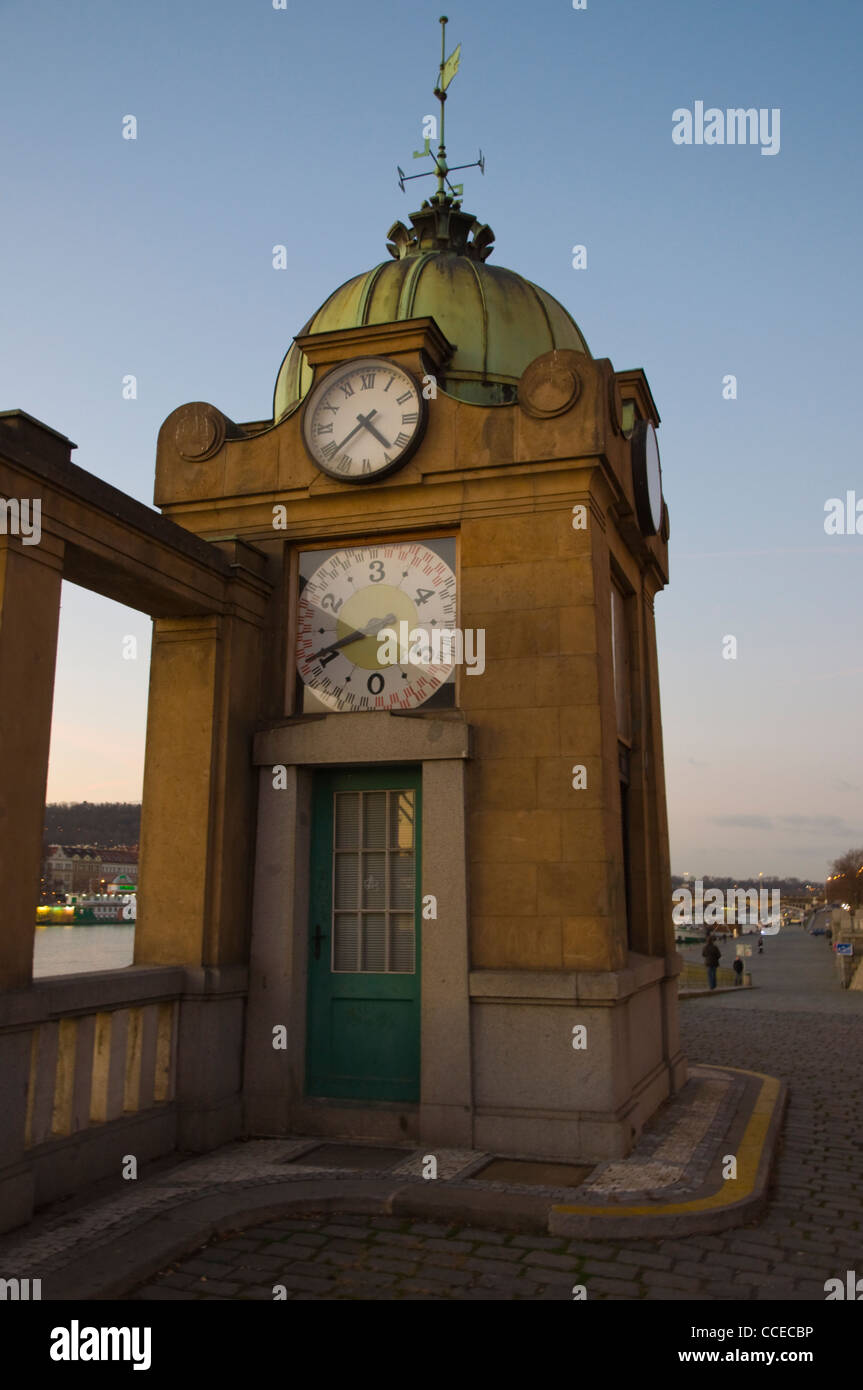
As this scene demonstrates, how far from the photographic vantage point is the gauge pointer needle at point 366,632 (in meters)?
8.76

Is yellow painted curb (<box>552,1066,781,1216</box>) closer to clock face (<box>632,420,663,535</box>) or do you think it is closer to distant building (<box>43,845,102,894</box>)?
clock face (<box>632,420,663,535</box>)

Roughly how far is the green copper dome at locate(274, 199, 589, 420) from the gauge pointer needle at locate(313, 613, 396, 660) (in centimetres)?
264

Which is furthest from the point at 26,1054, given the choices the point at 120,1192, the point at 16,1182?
the point at 120,1192

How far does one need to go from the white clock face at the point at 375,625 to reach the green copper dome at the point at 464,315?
87.8 inches

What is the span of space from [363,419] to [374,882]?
4013 mm

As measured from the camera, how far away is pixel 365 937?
840cm

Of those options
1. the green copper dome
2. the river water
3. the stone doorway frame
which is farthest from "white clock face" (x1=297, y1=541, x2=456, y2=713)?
the river water

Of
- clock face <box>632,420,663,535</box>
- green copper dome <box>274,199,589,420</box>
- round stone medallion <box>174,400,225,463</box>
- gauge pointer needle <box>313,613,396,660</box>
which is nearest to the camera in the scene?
gauge pointer needle <box>313,613,396,660</box>

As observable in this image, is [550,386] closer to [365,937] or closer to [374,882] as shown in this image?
[374,882]

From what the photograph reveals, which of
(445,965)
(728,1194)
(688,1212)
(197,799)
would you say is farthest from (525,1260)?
(197,799)

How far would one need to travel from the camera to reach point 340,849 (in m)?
8.61

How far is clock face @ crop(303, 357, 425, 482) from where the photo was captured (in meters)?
8.78
